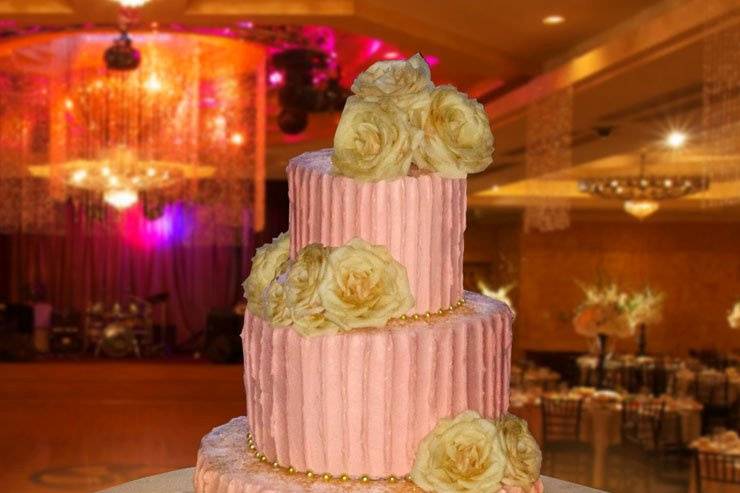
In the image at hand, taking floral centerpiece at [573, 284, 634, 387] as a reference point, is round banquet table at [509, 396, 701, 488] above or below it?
below

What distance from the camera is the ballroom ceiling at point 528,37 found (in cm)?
636

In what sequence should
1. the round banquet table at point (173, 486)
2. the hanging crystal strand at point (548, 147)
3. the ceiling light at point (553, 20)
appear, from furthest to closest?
the hanging crystal strand at point (548, 147) < the ceiling light at point (553, 20) < the round banquet table at point (173, 486)

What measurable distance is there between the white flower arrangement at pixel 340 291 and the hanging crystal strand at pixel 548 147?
5.43 meters

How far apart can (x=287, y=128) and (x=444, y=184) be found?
7.56 metres

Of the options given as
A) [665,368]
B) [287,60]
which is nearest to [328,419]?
[287,60]

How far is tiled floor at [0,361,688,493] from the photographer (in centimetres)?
911

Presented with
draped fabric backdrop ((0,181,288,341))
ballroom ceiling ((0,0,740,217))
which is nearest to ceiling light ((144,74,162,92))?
ballroom ceiling ((0,0,740,217))

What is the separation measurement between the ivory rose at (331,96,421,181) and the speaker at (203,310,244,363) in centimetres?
1255

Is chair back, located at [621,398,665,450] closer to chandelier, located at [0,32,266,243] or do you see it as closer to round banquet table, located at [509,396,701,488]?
round banquet table, located at [509,396,701,488]

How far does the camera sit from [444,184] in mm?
2596

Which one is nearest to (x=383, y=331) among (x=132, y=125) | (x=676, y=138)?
(x=676, y=138)

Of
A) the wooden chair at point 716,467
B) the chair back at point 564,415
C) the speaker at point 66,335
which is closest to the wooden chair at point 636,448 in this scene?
the chair back at point 564,415

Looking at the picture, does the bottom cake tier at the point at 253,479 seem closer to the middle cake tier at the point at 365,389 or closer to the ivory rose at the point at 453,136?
the middle cake tier at the point at 365,389

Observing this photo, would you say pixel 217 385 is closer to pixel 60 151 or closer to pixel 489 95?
pixel 60 151
